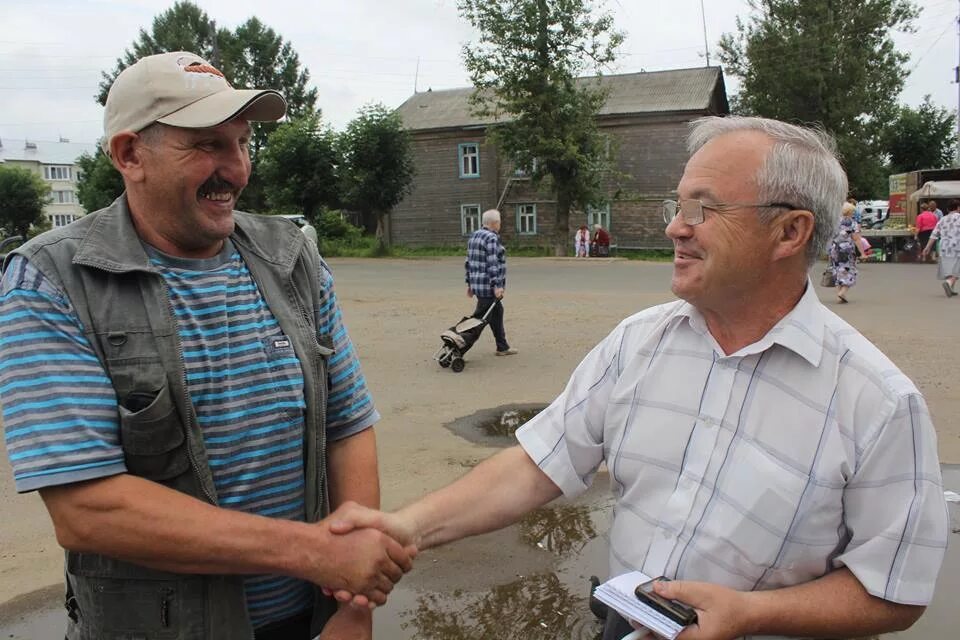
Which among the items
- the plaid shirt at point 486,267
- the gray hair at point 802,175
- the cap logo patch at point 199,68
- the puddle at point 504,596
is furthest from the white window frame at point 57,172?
the gray hair at point 802,175

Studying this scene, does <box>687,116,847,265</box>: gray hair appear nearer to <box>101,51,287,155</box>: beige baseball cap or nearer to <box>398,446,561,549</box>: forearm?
<box>398,446,561,549</box>: forearm

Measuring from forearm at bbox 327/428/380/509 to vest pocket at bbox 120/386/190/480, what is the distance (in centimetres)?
54

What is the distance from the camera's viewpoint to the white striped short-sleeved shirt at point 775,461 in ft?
5.50

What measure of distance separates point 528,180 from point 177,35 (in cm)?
3323

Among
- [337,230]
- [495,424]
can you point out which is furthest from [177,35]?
[495,424]

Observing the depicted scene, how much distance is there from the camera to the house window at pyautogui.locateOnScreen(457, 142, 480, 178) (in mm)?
37875

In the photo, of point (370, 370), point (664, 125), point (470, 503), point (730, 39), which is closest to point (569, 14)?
point (664, 125)

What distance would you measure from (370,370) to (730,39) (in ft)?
109

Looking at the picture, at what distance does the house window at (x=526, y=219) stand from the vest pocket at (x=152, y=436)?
117 feet

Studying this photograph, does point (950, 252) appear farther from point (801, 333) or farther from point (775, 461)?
point (775, 461)

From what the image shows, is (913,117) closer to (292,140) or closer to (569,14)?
(569,14)

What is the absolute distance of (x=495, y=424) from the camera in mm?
6871

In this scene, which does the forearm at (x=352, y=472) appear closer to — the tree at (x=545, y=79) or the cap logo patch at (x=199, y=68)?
the cap logo patch at (x=199, y=68)

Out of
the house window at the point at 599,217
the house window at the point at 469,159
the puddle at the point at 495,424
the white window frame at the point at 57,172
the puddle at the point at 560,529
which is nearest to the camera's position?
the puddle at the point at 560,529
